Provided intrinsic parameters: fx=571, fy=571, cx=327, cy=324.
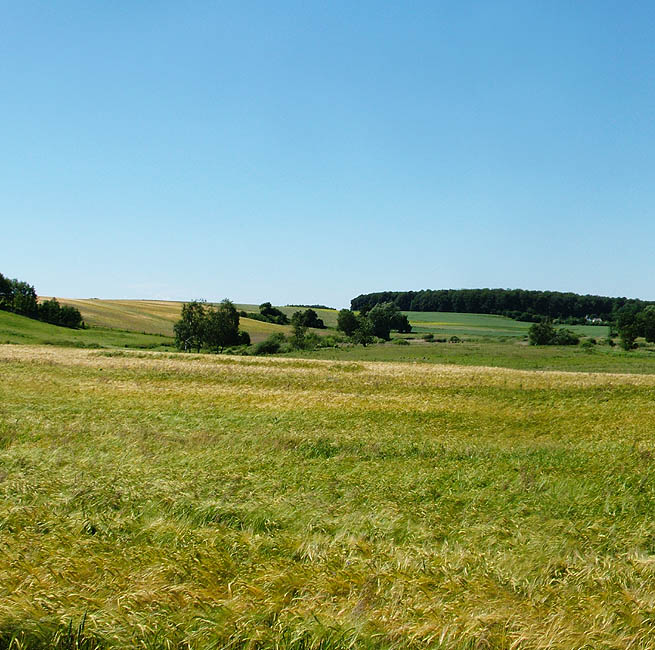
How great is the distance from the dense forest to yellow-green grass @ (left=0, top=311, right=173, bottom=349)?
202 ft

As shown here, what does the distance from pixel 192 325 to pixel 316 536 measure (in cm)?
7546

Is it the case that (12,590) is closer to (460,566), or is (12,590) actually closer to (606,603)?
(460,566)

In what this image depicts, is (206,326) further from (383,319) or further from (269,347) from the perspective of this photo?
(383,319)

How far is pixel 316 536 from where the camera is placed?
5895 mm

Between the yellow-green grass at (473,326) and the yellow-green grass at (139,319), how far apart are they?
34866 mm

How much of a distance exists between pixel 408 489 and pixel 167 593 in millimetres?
4400

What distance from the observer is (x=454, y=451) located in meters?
11.3

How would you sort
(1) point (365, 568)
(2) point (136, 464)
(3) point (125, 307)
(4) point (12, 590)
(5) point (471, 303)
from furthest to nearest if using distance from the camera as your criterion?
1. (5) point (471, 303)
2. (3) point (125, 307)
3. (2) point (136, 464)
4. (1) point (365, 568)
5. (4) point (12, 590)

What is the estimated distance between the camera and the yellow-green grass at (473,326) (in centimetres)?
11744

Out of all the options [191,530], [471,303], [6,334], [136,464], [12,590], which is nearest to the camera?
[12,590]

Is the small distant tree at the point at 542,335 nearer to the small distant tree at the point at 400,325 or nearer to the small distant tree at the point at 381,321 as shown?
the small distant tree at the point at 381,321

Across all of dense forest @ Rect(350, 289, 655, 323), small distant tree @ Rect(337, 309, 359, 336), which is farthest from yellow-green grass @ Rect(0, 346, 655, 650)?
dense forest @ Rect(350, 289, 655, 323)

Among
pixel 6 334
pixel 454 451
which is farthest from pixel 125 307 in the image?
pixel 454 451

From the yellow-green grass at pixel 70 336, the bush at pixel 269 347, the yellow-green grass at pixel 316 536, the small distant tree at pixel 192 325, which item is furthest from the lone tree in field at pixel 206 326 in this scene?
the yellow-green grass at pixel 316 536
